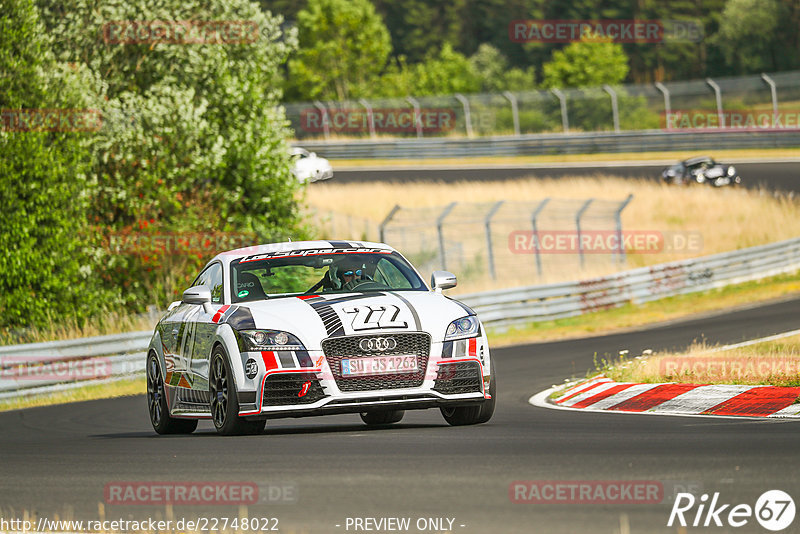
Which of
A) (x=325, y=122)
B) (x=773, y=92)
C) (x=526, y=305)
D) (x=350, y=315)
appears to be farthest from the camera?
(x=325, y=122)

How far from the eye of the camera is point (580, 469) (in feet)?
24.3

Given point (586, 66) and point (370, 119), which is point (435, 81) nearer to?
point (586, 66)

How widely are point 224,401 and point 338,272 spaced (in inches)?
62.4

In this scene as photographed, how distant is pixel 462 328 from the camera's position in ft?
32.7

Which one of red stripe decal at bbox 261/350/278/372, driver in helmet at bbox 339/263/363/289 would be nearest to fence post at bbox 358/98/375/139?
driver in helmet at bbox 339/263/363/289

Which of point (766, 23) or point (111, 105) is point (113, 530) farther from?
point (766, 23)

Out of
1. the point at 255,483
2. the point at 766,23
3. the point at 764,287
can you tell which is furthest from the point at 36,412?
the point at 766,23

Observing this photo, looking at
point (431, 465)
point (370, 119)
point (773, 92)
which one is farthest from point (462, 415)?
point (370, 119)

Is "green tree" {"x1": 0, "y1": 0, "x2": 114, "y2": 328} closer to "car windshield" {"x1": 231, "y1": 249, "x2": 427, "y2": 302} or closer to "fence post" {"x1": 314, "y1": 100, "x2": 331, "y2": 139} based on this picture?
"car windshield" {"x1": 231, "y1": 249, "x2": 427, "y2": 302}

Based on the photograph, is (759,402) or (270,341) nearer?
(270,341)

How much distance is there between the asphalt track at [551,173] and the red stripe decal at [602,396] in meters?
31.9

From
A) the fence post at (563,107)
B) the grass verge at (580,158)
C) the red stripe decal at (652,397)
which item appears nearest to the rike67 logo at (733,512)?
the red stripe decal at (652,397)

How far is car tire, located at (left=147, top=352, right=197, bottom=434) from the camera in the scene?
11.6m

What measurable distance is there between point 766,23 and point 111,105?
63.4 m
